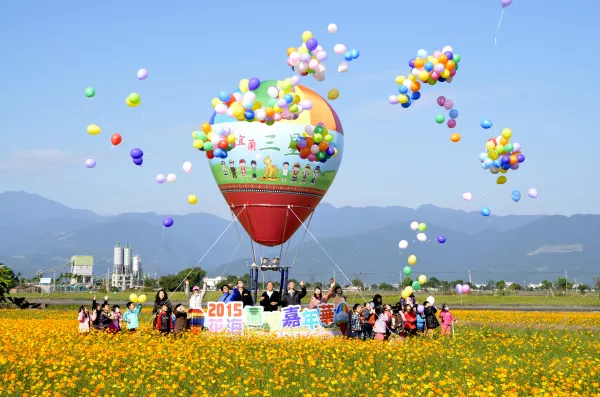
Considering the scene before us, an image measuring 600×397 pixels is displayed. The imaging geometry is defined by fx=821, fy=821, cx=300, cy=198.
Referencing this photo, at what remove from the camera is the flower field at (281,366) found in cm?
1517

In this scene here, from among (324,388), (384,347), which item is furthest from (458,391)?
(384,347)

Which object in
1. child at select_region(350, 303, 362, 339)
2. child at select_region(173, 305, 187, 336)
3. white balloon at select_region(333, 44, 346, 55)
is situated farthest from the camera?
white balloon at select_region(333, 44, 346, 55)

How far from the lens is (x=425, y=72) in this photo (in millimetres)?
24109

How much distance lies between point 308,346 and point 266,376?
4.22m

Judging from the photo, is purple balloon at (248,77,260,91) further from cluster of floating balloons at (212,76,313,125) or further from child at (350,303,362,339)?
child at (350,303,362,339)

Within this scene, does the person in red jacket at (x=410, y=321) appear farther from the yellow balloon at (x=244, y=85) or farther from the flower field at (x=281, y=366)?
the yellow balloon at (x=244, y=85)

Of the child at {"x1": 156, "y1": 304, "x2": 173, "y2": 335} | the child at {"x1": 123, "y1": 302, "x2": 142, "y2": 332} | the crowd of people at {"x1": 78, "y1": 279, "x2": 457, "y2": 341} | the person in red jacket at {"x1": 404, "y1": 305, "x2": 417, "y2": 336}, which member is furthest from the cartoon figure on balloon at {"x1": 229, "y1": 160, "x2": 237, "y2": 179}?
the person in red jacket at {"x1": 404, "y1": 305, "x2": 417, "y2": 336}

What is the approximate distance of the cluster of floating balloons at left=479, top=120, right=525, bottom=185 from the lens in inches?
950

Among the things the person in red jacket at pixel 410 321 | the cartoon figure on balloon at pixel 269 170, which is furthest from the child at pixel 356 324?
the cartoon figure on balloon at pixel 269 170

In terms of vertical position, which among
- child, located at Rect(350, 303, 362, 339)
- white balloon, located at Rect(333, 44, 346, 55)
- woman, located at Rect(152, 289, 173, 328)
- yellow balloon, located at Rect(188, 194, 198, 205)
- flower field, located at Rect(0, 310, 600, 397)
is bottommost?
flower field, located at Rect(0, 310, 600, 397)

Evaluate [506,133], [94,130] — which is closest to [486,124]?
[506,133]

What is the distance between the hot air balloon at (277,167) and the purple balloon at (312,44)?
2.80m

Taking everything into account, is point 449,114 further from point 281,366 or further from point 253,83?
point 281,366

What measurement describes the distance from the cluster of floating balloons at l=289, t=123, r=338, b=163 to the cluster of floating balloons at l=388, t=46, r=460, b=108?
3752mm
